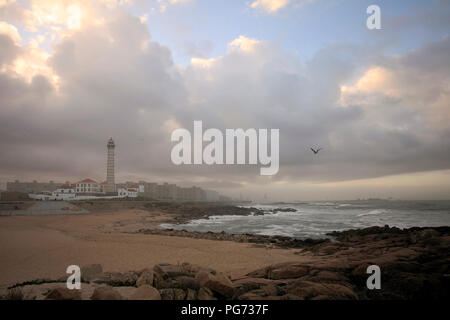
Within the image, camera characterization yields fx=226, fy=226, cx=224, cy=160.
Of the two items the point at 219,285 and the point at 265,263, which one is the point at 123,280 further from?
the point at 265,263

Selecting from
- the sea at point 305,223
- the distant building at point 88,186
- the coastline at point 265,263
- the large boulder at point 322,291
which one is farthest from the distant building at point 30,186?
the large boulder at point 322,291

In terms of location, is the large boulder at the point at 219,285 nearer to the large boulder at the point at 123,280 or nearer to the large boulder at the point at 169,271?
the large boulder at the point at 169,271

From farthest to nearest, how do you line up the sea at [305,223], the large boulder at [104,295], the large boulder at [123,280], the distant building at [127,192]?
the distant building at [127,192]
the sea at [305,223]
the large boulder at [123,280]
the large boulder at [104,295]

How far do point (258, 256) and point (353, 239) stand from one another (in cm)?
864

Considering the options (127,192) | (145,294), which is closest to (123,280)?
(145,294)

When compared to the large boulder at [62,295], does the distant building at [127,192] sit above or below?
below

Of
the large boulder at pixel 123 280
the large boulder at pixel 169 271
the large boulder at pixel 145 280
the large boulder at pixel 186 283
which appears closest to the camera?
the large boulder at pixel 186 283

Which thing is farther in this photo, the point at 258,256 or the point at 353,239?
the point at 353,239

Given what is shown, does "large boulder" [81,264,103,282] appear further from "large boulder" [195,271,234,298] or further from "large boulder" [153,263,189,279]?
"large boulder" [195,271,234,298]

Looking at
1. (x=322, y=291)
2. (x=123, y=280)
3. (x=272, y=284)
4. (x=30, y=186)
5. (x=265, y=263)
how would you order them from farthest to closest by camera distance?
1. (x=30, y=186)
2. (x=265, y=263)
3. (x=123, y=280)
4. (x=272, y=284)
5. (x=322, y=291)
